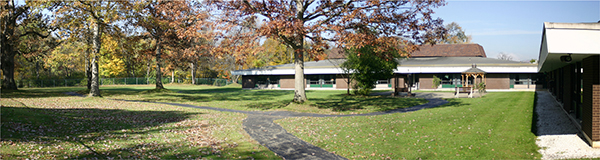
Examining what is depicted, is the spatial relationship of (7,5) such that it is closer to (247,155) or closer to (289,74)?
(247,155)

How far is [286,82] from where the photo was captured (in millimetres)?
44781

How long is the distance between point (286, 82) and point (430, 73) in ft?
61.1

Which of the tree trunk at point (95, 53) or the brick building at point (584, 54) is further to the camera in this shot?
the tree trunk at point (95, 53)

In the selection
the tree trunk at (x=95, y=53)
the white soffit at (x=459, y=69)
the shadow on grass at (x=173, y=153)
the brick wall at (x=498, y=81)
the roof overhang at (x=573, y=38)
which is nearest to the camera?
the roof overhang at (x=573, y=38)

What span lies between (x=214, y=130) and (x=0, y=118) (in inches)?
205

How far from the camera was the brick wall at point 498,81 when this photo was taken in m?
36.2

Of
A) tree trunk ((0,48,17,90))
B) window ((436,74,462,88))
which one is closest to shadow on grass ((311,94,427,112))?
window ((436,74,462,88))

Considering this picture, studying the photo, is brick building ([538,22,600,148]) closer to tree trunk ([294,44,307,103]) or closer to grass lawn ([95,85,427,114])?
grass lawn ([95,85,427,114])

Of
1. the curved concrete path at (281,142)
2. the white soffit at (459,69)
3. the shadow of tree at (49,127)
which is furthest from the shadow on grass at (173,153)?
the white soffit at (459,69)

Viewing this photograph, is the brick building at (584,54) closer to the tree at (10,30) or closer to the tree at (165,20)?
the tree at (165,20)

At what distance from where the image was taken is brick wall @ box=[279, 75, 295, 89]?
44500 millimetres

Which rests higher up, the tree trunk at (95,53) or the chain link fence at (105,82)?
the tree trunk at (95,53)

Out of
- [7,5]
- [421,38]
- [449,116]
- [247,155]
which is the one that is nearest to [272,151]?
[247,155]

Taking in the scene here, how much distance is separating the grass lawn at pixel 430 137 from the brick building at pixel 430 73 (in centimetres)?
1771
